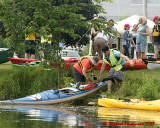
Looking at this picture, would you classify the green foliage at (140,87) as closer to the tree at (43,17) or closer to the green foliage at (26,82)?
the tree at (43,17)

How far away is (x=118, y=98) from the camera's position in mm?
13969

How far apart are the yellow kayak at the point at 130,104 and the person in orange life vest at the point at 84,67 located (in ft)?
3.75

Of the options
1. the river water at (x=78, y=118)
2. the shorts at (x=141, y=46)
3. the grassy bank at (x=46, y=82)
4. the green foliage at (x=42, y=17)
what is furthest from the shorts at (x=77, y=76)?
the shorts at (x=141, y=46)

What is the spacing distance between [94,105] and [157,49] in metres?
4.70

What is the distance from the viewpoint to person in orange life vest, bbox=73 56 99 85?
1452 cm

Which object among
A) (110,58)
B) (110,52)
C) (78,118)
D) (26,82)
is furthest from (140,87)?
(26,82)

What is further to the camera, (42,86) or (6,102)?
(42,86)

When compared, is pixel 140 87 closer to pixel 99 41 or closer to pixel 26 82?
pixel 99 41

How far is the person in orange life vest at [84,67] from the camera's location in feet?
47.6

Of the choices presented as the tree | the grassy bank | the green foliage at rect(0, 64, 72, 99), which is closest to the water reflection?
the grassy bank

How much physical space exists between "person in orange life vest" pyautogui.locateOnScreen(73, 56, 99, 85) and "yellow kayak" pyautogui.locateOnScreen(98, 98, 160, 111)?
1.14 meters

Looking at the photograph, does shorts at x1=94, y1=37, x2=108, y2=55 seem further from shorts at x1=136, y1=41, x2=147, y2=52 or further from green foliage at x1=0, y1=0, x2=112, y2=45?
shorts at x1=136, y1=41, x2=147, y2=52

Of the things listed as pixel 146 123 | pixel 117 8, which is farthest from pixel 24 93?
pixel 117 8

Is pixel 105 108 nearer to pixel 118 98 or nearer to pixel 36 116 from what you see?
pixel 118 98
